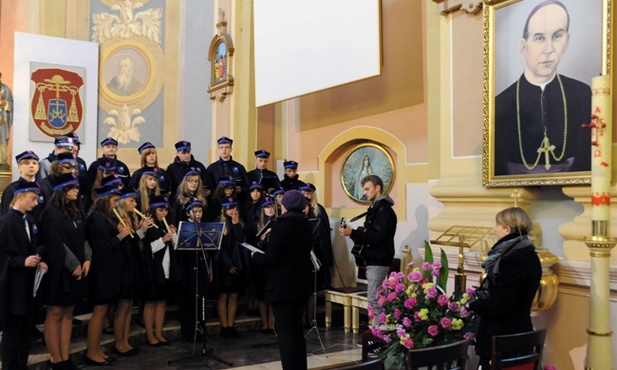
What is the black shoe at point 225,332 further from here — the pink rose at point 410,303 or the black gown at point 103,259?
the pink rose at point 410,303

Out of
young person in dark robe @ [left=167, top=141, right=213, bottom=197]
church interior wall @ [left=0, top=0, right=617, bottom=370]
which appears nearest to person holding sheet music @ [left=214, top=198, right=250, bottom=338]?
young person in dark robe @ [left=167, top=141, right=213, bottom=197]

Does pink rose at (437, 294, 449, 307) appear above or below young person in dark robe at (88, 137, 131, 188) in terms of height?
below

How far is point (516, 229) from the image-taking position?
3547mm

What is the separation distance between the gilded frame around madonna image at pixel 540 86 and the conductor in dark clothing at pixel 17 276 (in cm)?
373

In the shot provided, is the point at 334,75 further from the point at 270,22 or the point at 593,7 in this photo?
the point at 593,7

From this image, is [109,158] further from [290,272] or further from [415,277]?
[415,277]

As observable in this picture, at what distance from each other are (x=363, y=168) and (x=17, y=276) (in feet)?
16.8

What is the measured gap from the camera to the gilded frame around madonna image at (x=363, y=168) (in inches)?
318

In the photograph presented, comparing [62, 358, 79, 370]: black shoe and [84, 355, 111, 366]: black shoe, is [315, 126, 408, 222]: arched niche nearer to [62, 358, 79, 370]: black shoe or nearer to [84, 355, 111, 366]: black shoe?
[84, 355, 111, 366]: black shoe

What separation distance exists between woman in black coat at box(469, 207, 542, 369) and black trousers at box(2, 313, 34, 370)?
3.41 m

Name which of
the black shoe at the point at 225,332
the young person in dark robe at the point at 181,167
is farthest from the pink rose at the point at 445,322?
the young person in dark robe at the point at 181,167

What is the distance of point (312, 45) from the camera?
796 cm

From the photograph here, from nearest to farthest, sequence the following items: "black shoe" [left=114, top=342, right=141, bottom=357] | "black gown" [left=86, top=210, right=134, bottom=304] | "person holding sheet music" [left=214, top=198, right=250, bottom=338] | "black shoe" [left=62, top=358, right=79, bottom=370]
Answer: "black shoe" [left=62, top=358, right=79, bottom=370]
"black gown" [left=86, top=210, right=134, bottom=304]
"black shoe" [left=114, top=342, right=141, bottom=357]
"person holding sheet music" [left=214, top=198, right=250, bottom=338]

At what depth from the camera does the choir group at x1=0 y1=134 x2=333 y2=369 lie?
4.61 meters
